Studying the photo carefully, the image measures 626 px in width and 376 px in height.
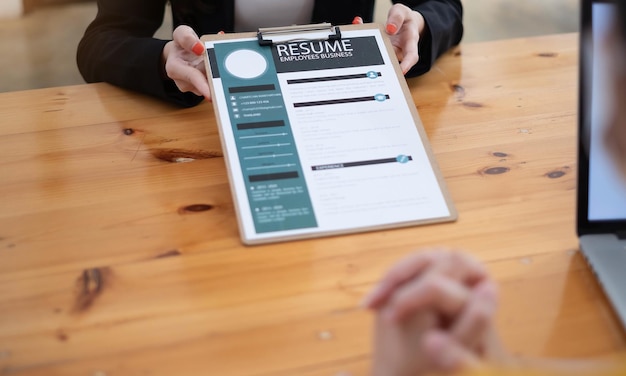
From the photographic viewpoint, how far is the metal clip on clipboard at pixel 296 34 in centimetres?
98

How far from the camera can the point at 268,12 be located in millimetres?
1348

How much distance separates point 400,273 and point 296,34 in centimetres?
52

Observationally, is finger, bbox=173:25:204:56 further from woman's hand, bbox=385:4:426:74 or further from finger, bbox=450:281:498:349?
finger, bbox=450:281:498:349

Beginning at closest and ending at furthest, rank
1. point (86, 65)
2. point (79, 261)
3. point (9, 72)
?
point (79, 261) < point (86, 65) < point (9, 72)

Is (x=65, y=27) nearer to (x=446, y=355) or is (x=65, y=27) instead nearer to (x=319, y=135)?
(x=319, y=135)

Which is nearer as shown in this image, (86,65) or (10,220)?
(10,220)

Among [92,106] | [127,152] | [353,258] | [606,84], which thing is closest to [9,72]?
[92,106]

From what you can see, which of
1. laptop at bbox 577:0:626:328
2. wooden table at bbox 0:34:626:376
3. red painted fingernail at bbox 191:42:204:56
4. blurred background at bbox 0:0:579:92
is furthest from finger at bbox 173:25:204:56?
blurred background at bbox 0:0:579:92

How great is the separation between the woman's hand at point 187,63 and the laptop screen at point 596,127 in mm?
451

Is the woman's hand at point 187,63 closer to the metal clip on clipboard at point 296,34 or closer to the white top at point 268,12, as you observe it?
the metal clip on clipboard at point 296,34

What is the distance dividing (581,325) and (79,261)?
502mm

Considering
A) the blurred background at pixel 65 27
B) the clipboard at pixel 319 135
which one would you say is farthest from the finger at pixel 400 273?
the blurred background at pixel 65 27

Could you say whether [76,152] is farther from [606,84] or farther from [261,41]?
[606,84]

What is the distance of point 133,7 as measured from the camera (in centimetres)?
126
